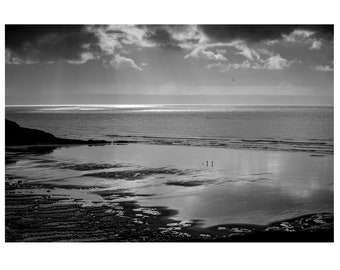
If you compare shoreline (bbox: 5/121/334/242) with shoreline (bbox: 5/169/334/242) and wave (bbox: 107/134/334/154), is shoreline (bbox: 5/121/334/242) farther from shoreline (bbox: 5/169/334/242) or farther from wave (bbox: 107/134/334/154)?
wave (bbox: 107/134/334/154)

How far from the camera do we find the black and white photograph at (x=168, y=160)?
23.6 ft

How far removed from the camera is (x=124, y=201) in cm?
836

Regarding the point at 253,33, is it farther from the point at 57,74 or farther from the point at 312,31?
the point at 57,74

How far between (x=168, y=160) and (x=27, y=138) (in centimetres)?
606

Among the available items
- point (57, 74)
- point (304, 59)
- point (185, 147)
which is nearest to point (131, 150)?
point (185, 147)

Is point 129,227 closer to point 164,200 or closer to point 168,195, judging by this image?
point 164,200

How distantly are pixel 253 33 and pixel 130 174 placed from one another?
4.61m

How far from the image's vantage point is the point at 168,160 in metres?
12.6

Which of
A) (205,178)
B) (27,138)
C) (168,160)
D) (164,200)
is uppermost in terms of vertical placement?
(27,138)

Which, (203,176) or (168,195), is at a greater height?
(203,176)

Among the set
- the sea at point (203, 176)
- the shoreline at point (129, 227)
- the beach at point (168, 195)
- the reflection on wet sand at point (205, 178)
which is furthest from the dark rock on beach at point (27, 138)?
the shoreline at point (129, 227)

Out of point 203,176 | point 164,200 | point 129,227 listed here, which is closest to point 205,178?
point 203,176

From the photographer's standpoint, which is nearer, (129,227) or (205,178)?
(129,227)

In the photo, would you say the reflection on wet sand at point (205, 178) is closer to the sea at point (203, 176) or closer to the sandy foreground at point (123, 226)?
the sea at point (203, 176)
